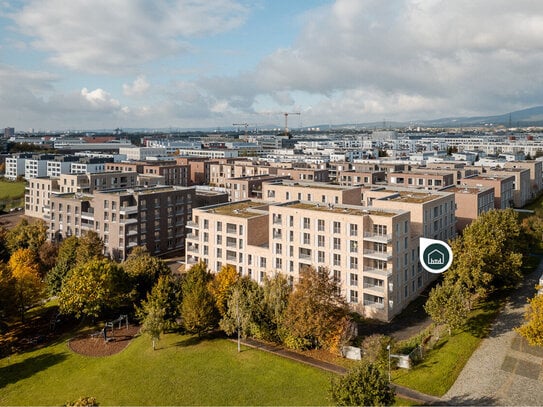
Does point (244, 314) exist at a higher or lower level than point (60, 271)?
lower

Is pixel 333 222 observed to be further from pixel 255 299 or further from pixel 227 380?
pixel 227 380

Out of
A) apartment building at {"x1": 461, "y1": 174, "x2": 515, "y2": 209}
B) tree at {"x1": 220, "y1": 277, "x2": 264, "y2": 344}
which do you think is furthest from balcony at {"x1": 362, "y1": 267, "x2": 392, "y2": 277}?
apartment building at {"x1": 461, "y1": 174, "x2": 515, "y2": 209}

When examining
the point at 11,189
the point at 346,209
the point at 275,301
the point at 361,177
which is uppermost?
the point at 361,177

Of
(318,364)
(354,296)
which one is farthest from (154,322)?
(354,296)

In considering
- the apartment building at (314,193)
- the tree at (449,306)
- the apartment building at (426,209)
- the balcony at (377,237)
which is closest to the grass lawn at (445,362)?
the tree at (449,306)

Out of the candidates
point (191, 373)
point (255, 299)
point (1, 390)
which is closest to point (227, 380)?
point (191, 373)

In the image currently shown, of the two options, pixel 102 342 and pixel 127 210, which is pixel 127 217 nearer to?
pixel 127 210

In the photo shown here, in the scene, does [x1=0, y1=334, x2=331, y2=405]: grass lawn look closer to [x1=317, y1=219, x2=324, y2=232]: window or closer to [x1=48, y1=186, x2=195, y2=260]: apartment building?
[x1=317, y1=219, x2=324, y2=232]: window

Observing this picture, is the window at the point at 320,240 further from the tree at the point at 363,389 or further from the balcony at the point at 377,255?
the tree at the point at 363,389
